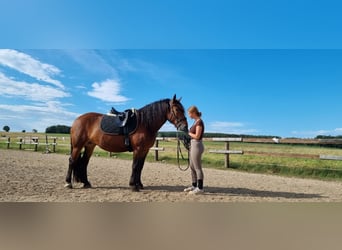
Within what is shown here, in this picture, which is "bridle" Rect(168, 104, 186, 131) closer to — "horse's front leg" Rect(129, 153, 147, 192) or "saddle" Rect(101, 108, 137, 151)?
"saddle" Rect(101, 108, 137, 151)

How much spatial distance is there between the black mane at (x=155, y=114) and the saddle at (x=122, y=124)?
168 mm

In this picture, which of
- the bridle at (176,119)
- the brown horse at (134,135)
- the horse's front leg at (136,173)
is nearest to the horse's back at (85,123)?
the brown horse at (134,135)

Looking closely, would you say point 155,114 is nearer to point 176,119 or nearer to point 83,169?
point 176,119

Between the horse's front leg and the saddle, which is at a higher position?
the saddle

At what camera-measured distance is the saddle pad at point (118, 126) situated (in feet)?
16.5

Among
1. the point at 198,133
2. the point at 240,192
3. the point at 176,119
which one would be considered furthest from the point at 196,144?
the point at 240,192

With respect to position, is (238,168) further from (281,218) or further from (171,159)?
(281,218)

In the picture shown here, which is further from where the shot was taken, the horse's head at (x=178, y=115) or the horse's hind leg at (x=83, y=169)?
the horse's hind leg at (x=83, y=169)

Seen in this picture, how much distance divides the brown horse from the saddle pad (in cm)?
6

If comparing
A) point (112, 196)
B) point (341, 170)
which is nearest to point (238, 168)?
point (341, 170)

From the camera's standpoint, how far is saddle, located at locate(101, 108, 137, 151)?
16.4 feet

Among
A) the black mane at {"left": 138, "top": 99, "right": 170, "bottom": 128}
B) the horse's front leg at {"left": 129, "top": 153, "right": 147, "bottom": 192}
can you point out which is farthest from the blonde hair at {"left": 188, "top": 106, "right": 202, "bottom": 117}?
the horse's front leg at {"left": 129, "top": 153, "right": 147, "bottom": 192}

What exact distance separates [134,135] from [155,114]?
0.54 meters

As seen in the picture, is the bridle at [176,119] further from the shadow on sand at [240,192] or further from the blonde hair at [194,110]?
the shadow on sand at [240,192]
